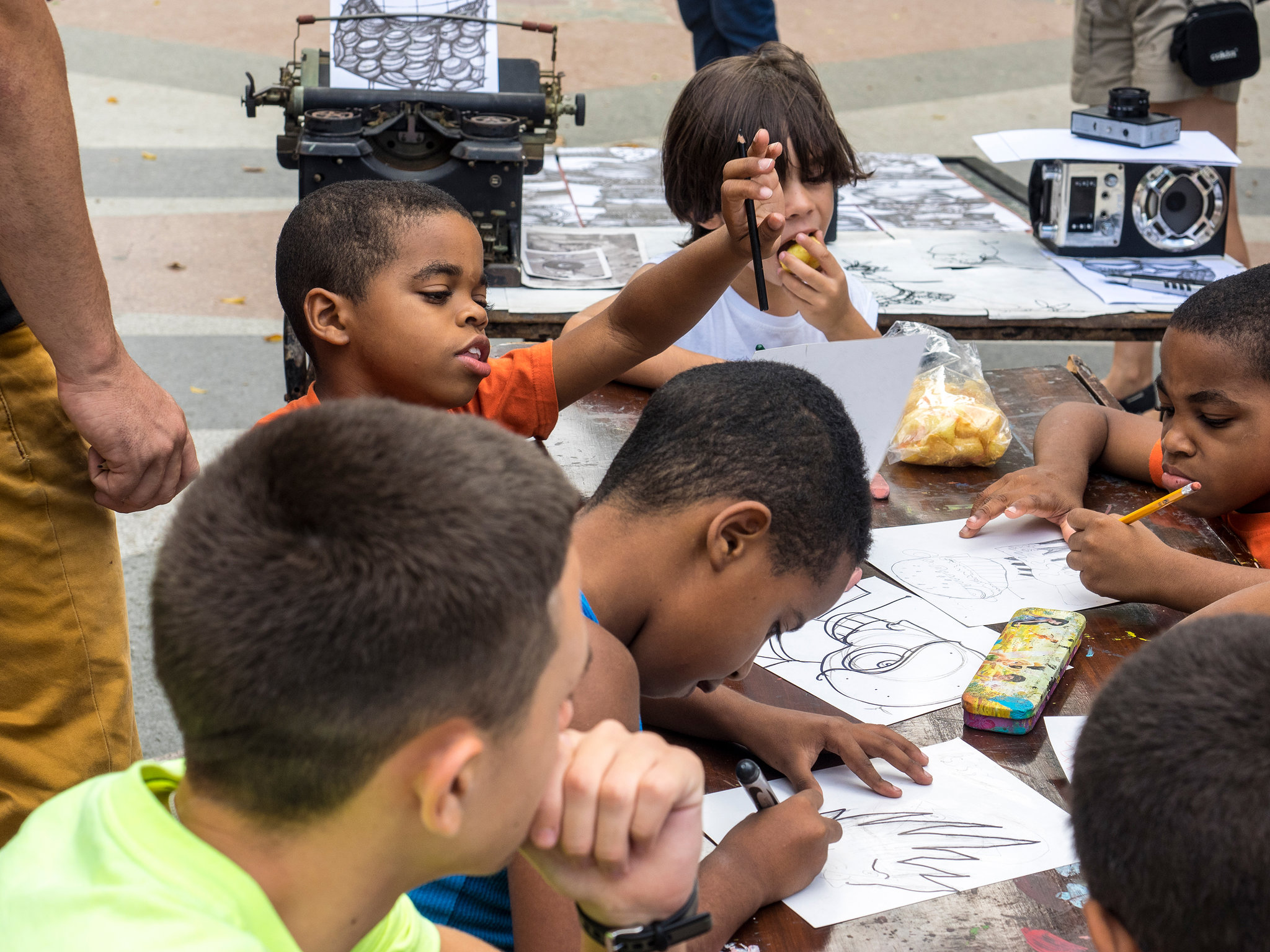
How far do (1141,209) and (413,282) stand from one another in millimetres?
1867

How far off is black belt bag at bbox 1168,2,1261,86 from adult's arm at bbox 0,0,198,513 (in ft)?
10.2

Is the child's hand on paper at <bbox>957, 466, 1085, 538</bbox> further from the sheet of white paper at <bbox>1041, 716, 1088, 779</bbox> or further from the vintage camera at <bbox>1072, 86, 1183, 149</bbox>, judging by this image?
the vintage camera at <bbox>1072, 86, 1183, 149</bbox>

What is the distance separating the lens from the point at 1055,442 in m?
1.91

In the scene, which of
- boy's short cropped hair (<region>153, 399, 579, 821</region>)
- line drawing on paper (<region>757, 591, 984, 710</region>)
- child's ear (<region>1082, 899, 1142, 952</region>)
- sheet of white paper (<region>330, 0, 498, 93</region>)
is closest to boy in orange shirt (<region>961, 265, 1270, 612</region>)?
line drawing on paper (<region>757, 591, 984, 710</region>)

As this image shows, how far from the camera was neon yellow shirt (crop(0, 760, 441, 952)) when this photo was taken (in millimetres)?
658

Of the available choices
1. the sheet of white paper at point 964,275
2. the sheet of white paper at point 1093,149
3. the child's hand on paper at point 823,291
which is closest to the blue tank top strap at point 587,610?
the child's hand on paper at point 823,291

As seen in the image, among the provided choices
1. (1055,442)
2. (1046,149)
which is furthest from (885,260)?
(1055,442)

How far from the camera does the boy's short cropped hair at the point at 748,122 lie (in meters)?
2.24

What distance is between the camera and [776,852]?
3.47 ft

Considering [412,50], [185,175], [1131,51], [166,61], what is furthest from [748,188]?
[166,61]

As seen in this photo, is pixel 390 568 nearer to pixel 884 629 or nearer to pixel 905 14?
pixel 884 629

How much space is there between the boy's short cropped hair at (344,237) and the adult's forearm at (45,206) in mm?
372

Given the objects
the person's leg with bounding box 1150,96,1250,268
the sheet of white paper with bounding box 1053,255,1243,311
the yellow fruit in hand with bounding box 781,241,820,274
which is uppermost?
the person's leg with bounding box 1150,96,1250,268

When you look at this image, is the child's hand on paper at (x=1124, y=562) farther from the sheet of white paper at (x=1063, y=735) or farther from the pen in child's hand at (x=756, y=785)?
the pen in child's hand at (x=756, y=785)
